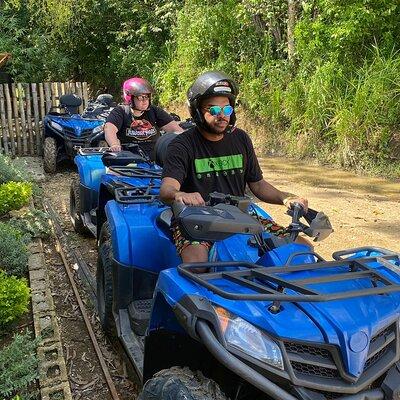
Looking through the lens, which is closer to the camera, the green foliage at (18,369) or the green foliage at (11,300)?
the green foliage at (18,369)

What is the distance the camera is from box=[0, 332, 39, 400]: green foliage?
283 centimetres

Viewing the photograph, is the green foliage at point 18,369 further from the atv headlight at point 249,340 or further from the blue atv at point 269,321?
the atv headlight at point 249,340

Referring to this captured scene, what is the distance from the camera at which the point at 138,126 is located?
19.6 ft

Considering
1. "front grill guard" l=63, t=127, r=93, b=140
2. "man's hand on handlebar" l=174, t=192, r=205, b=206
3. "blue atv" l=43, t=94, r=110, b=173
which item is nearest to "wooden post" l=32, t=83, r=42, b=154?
"blue atv" l=43, t=94, r=110, b=173

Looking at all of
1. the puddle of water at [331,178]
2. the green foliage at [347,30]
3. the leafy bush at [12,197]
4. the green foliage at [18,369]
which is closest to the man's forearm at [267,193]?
the green foliage at [18,369]

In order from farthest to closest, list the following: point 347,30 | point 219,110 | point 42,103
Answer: point 42,103 < point 347,30 < point 219,110

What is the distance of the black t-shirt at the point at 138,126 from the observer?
19.6 ft

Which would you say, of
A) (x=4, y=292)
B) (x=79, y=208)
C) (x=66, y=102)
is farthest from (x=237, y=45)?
(x=4, y=292)

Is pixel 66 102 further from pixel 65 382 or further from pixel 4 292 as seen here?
pixel 65 382

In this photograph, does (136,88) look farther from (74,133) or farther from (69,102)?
(69,102)

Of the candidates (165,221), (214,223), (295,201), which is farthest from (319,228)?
(165,221)

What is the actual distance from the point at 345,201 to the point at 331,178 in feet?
4.30

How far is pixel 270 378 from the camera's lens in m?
1.72

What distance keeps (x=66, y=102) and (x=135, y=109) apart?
4.59 metres
